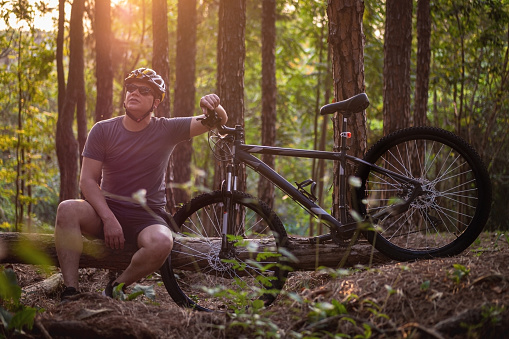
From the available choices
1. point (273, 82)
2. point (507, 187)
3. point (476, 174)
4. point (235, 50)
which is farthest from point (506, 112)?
point (476, 174)

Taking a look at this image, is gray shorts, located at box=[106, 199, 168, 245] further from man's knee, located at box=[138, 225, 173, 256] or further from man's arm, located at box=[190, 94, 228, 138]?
man's arm, located at box=[190, 94, 228, 138]

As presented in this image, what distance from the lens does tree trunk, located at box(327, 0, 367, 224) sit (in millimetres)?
5477

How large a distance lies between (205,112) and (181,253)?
3.98 ft

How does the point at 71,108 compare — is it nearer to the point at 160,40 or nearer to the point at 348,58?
the point at 160,40

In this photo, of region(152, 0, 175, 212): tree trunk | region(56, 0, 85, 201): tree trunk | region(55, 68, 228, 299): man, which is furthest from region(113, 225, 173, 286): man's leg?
region(56, 0, 85, 201): tree trunk

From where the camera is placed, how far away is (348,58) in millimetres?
5508

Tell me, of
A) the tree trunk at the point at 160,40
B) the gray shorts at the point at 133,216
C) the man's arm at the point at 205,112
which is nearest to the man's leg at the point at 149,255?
the gray shorts at the point at 133,216

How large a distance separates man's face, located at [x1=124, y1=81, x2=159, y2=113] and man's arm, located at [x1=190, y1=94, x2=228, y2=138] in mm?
396

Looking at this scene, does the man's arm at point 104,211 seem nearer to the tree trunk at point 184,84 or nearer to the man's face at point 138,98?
the man's face at point 138,98

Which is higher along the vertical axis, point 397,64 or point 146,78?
point 397,64

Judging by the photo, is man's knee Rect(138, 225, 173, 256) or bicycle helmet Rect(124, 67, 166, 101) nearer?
man's knee Rect(138, 225, 173, 256)

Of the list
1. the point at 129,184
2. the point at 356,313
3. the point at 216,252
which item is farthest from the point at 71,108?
the point at 356,313

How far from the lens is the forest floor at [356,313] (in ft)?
9.46

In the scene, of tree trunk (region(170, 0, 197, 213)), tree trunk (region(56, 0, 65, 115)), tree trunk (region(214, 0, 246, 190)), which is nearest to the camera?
tree trunk (region(214, 0, 246, 190))
